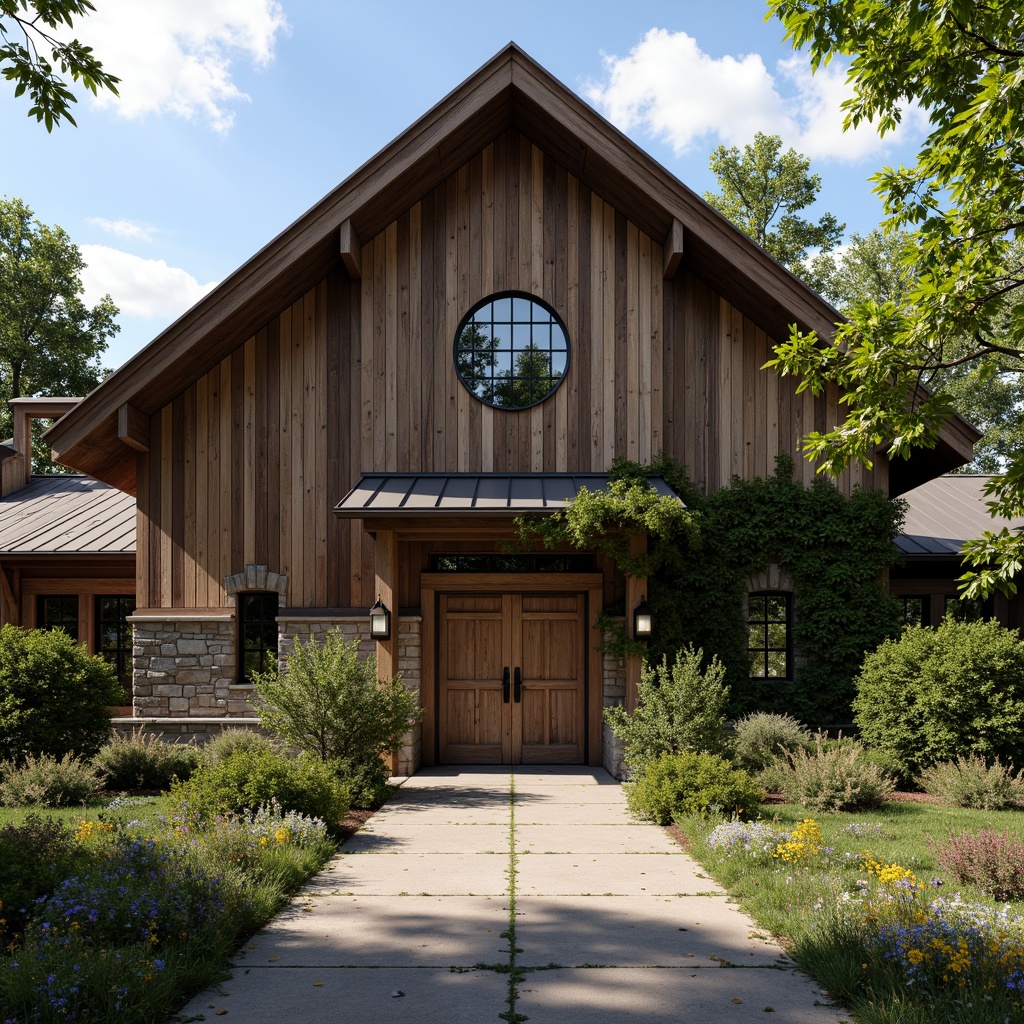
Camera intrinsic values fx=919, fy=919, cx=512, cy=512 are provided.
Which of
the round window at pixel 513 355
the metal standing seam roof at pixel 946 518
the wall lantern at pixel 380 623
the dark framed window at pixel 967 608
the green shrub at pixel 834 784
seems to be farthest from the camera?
the dark framed window at pixel 967 608

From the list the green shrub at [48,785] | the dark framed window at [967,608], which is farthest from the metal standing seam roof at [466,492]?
the dark framed window at [967,608]

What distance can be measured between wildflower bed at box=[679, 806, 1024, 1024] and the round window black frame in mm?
6622

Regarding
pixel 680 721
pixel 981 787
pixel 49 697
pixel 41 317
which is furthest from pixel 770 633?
pixel 41 317

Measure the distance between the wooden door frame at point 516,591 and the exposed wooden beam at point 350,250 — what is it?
4.39 metres

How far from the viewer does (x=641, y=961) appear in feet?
17.9

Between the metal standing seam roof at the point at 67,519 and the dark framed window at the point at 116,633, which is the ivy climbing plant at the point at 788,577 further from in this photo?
the dark framed window at the point at 116,633

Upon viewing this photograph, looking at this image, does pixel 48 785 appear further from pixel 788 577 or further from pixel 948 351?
pixel 948 351

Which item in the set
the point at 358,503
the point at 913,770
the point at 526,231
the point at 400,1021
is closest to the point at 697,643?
the point at 913,770

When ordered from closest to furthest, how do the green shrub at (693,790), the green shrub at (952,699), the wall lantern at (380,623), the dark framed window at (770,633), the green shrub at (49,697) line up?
the green shrub at (693,790) → the green shrub at (952,699) → the green shrub at (49,697) → the wall lantern at (380,623) → the dark framed window at (770,633)

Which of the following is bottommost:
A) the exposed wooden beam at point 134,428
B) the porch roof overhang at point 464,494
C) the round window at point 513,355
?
the porch roof overhang at point 464,494

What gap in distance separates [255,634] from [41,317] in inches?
928

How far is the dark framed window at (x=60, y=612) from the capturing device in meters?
17.2

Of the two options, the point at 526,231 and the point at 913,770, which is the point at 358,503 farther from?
the point at 913,770

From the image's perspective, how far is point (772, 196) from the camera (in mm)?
30078
